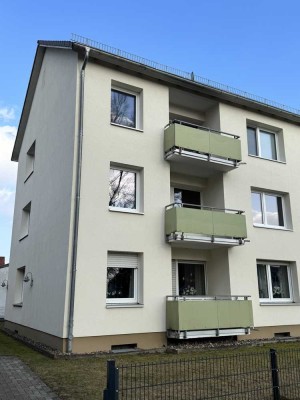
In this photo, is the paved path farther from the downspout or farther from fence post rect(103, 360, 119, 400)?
fence post rect(103, 360, 119, 400)

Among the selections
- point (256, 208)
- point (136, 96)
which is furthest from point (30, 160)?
point (256, 208)

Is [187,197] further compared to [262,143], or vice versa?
[262,143]

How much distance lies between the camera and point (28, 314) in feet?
48.0

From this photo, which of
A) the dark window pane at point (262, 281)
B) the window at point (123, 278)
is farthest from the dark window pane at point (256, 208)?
the window at point (123, 278)

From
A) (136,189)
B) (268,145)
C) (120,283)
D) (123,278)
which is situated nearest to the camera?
(120,283)

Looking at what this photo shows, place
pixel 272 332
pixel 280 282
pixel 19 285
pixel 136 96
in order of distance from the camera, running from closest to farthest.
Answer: pixel 136 96, pixel 272 332, pixel 280 282, pixel 19 285

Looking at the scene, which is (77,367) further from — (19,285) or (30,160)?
(30,160)

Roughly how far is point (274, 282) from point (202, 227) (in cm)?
469

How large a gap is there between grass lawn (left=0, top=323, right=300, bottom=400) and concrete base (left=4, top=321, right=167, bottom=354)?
0.53 m

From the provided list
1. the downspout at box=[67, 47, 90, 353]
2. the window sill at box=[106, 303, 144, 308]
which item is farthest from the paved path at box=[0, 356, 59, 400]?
the window sill at box=[106, 303, 144, 308]

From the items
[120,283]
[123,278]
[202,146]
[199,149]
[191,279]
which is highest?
[202,146]

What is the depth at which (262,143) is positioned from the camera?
16.8m

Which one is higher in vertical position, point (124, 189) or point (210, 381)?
point (124, 189)

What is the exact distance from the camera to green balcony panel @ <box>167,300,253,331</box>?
37.7 feet
